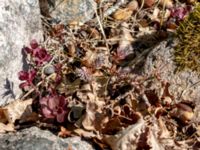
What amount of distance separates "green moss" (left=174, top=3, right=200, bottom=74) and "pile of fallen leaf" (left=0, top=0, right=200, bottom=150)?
0.20 meters

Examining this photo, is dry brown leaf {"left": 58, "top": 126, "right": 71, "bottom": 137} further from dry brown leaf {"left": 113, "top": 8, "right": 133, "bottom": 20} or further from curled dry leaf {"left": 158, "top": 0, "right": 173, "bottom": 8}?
curled dry leaf {"left": 158, "top": 0, "right": 173, "bottom": 8}

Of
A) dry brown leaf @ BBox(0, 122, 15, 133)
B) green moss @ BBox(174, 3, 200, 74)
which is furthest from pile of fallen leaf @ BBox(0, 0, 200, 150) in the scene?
green moss @ BBox(174, 3, 200, 74)

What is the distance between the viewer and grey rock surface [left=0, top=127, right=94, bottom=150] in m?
2.56

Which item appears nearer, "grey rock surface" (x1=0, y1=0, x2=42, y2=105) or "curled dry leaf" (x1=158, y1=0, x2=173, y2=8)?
"grey rock surface" (x1=0, y1=0, x2=42, y2=105)

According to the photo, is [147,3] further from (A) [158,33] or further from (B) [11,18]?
(B) [11,18]

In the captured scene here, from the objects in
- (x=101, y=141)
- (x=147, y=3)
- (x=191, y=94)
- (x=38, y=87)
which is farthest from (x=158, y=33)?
(x=101, y=141)

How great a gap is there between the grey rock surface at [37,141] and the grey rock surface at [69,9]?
1133mm

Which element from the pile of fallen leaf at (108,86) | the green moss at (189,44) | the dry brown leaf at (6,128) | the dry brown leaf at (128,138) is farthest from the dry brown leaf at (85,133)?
the green moss at (189,44)

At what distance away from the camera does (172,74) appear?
3127 mm

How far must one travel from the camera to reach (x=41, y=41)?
343 centimetres

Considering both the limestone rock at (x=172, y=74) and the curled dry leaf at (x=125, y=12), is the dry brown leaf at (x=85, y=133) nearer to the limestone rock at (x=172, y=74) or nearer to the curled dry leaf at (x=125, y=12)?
the limestone rock at (x=172, y=74)

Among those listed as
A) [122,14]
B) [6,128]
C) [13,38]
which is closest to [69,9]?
[122,14]

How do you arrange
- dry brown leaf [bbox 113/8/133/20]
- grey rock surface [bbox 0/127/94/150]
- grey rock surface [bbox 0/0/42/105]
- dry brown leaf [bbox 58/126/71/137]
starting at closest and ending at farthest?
1. grey rock surface [bbox 0/127/94/150]
2. dry brown leaf [bbox 58/126/71/137]
3. grey rock surface [bbox 0/0/42/105]
4. dry brown leaf [bbox 113/8/133/20]

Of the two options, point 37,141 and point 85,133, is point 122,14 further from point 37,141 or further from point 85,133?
point 37,141
